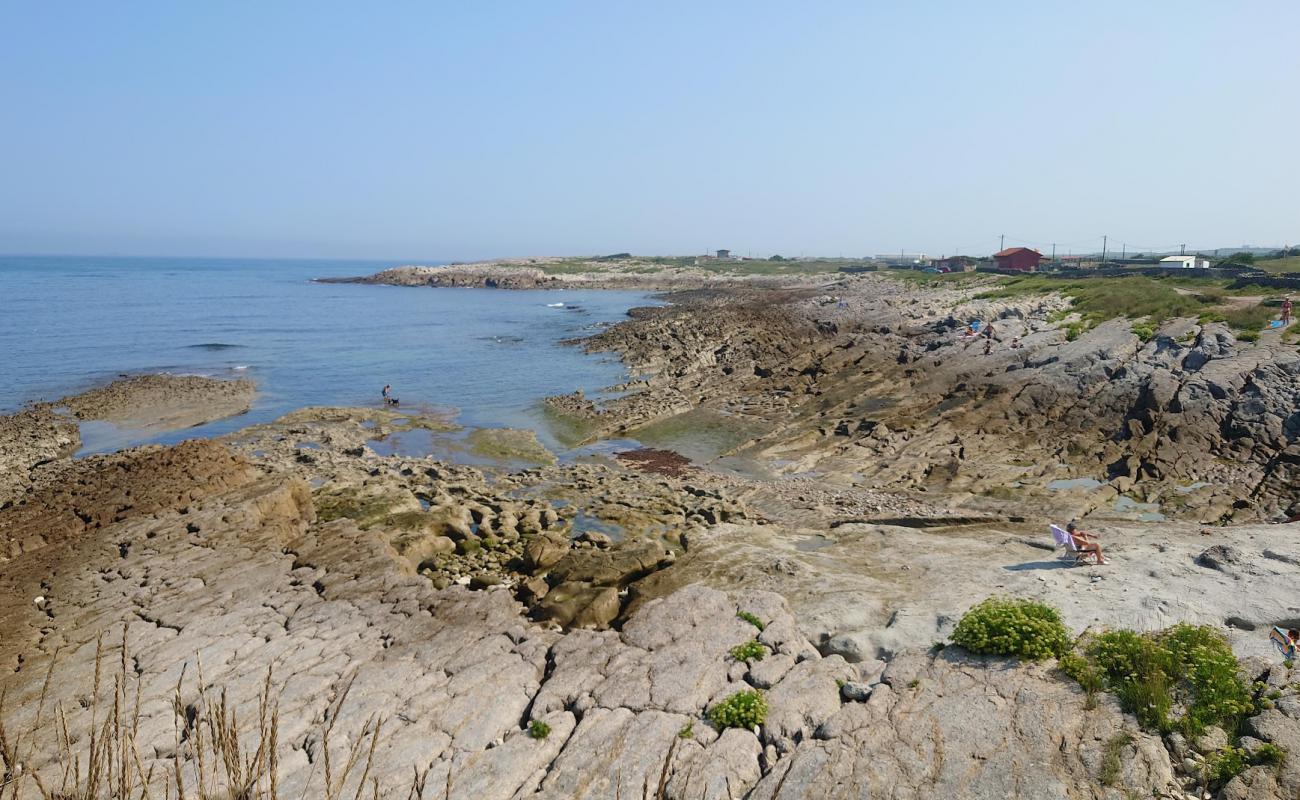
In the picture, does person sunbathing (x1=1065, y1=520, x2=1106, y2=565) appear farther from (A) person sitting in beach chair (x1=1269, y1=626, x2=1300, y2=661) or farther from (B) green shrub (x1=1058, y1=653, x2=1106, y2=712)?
(B) green shrub (x1=1058, y1=653, x2=1106, y2=712)

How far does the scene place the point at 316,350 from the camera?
6075cm

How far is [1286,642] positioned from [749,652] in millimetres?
7432

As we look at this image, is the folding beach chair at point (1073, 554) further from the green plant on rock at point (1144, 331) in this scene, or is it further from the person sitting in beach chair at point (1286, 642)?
the green plant on rock at point (1144, 331)

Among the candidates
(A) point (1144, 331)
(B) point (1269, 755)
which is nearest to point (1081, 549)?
(B) point (1269, 755)

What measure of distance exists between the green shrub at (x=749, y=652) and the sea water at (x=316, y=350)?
20842 millimetres

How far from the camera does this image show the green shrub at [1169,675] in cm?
892

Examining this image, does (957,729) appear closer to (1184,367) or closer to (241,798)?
(241,798)

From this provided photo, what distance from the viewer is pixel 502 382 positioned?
155 ft

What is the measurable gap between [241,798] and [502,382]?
44.3 metres

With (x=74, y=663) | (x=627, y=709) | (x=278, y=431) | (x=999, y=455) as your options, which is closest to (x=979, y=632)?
(x=627, y=709)

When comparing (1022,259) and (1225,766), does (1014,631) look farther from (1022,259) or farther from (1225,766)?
(1022,259)

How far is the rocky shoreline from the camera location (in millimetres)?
9312

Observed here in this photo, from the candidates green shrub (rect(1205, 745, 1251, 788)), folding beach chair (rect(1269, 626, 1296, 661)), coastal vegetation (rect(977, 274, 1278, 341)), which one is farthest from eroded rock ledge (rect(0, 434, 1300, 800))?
coastal vegetation (rect(977, 274, 1278, 341))

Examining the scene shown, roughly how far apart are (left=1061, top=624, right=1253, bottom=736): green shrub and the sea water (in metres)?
24.2
